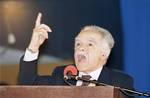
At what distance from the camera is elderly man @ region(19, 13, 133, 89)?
6.89ft

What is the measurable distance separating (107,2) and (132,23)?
44 centimetres

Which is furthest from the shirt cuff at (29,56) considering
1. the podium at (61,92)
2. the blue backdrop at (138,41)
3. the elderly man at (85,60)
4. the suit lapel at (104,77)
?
the blue backdrop at (138,41)

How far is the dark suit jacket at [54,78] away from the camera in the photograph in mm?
2121

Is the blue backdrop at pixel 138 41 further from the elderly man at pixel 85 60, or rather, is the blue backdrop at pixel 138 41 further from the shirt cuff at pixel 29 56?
the shirt cuff at pixel 29 56

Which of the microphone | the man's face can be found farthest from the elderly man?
the microphone

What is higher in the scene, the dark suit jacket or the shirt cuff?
the shirt cuff

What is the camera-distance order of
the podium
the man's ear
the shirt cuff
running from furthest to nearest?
the man's ear
the shirt cuff
the podium

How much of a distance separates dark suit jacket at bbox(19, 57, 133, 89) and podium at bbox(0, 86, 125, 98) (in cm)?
58

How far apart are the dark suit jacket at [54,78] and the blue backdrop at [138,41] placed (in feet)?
1.84

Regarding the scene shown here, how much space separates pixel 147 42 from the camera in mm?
2824

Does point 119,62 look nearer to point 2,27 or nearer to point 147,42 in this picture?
point 147,42

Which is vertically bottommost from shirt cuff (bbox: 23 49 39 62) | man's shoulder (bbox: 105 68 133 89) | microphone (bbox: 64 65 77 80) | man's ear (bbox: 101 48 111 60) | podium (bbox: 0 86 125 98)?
podium (bbox: 0 86 125 98)

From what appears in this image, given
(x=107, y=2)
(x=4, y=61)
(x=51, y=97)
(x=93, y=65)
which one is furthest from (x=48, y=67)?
(x=51, y=97)

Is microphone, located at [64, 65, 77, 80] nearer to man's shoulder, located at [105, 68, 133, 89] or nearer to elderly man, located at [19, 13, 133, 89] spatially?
elderly man, located at [19, 13, 133, 89]
